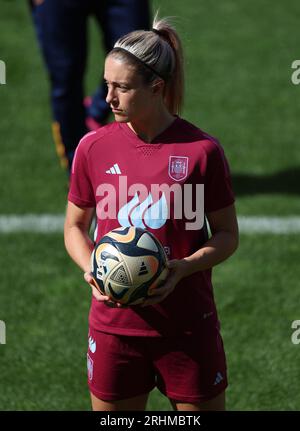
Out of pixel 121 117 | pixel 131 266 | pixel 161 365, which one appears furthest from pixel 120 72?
pixel 161 365

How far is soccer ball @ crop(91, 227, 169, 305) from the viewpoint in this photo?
4.03m

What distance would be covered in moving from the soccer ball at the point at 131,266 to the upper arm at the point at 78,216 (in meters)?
0.40

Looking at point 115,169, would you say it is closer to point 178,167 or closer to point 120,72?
point 178,167

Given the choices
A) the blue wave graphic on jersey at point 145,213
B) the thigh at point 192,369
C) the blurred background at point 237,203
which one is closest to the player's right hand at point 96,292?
the blue wave graphic on jersey at point 145,213

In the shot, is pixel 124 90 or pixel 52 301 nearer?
pixel 124 90

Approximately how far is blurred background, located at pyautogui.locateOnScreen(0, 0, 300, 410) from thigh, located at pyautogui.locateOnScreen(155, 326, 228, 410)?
141 centimetres

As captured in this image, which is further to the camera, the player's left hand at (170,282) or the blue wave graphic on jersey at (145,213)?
the blue wave graphic on jersey at (145,213)

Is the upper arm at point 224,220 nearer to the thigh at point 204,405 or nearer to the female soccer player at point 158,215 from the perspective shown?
the female soccer player at point 158,215

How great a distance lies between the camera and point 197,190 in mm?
4215

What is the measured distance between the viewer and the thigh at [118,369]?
429cm
